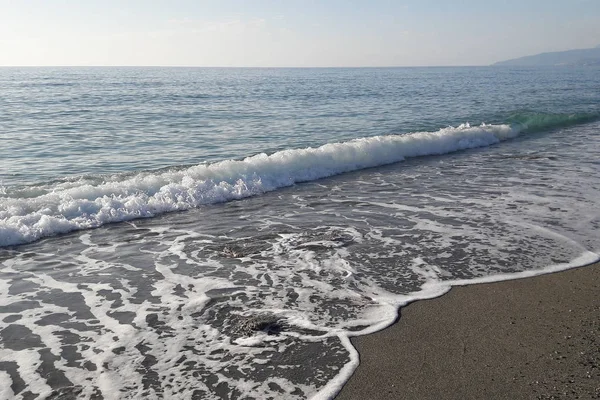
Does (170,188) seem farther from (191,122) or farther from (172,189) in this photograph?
(191,122)

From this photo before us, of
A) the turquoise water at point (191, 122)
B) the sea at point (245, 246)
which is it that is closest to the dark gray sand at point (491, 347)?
the sea at point (245, 246)

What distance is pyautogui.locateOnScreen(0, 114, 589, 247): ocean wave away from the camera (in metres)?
9.05

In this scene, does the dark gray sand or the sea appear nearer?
the dark gray sand

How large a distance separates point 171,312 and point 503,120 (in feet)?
74.9

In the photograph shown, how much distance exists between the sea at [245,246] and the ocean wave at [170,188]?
47mm

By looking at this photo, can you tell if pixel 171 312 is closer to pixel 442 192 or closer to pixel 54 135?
pixel 442 192

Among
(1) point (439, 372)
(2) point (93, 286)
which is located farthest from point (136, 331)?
(1) point (439, 372)

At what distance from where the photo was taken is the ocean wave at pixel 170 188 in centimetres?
905

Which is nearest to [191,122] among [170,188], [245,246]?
[170,188]

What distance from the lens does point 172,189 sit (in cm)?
1087

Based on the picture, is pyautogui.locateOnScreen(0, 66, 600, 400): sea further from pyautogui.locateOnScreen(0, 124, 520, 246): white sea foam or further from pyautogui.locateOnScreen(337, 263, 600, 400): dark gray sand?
pyautogui.locateOnScreen(337, 263, 600, 400): dark gray sand

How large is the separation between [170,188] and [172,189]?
0.15 feet

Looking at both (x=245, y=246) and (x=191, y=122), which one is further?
(x=191, y=122)

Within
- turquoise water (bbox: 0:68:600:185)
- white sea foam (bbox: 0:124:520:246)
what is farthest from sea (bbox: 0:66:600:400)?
turquoise water (bbox: 0:68:600:185)
